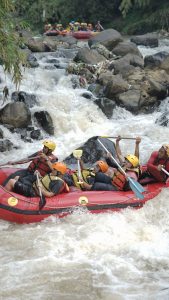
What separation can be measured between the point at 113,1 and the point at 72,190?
2070 cm

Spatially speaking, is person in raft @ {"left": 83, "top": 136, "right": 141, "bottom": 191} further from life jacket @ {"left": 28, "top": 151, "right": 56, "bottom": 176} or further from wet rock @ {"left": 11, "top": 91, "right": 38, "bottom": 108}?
wet rock @ {"left": 11, "top": 91, "right": 38, "bottom": 108}

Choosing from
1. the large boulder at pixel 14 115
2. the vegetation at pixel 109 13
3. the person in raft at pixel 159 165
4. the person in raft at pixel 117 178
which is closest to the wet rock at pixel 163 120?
the large boulder at pixel 14 115

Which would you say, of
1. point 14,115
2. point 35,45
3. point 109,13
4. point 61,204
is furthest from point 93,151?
point 109,13

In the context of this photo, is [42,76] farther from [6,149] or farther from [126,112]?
[6,149]

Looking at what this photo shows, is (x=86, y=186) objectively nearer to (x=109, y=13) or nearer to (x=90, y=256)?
(x=90, y=256)

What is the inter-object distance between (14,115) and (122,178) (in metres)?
4.10

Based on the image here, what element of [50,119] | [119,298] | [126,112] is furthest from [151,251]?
[126,112]

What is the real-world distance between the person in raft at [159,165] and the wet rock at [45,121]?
373 cm

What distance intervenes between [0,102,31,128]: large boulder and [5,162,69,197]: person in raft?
356 centimetres

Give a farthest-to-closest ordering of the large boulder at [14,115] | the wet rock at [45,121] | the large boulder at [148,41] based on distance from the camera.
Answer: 1. the large boulder at [148,41]
2. the wet rock at [45,121]
3. the large boulder at [14,115]

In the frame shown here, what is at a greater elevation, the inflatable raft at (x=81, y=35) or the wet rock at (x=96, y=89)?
the wet rock at (x=96, y=89)

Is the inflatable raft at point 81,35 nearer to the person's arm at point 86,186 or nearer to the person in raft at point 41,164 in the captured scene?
the person in raft at point 41,164

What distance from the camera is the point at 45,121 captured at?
10.1 metres

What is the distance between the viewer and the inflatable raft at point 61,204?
588 cm
